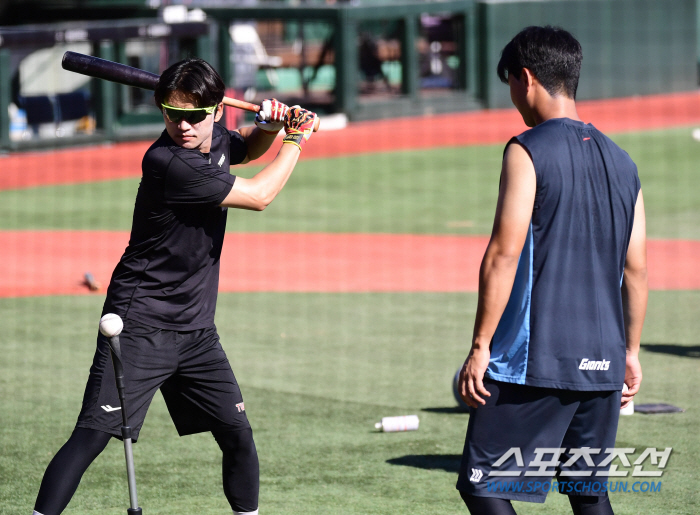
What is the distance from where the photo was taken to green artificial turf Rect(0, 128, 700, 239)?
617 inches

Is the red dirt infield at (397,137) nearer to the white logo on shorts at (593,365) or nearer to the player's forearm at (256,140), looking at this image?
the player's forearm at (256,140)

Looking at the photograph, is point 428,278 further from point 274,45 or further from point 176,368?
point 274,45

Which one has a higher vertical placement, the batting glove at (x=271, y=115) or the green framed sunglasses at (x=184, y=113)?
the green framed sunglasses at (x=184, y=113)

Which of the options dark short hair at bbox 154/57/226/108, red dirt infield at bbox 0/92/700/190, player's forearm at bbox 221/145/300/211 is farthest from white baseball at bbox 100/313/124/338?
red dirt infield at bbox 0/92/700/190

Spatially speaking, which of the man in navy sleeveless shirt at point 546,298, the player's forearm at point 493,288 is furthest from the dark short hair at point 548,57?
the player's forearm at point 493,288

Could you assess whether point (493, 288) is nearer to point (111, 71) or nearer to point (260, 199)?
point (260, 199)

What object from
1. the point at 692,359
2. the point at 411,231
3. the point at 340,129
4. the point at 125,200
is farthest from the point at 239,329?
the point at 340,129

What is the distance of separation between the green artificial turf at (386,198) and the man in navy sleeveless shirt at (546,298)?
1125 centimetres

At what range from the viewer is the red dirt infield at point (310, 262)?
37.2 ft

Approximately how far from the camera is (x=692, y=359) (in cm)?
823

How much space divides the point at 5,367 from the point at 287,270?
4625 millimetres

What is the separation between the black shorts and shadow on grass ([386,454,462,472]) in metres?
1.64

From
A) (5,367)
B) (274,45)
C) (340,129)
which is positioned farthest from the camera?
(274,45)

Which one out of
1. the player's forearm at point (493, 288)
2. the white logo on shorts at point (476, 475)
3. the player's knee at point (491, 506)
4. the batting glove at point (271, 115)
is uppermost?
the batting glove at point (271, 115)
